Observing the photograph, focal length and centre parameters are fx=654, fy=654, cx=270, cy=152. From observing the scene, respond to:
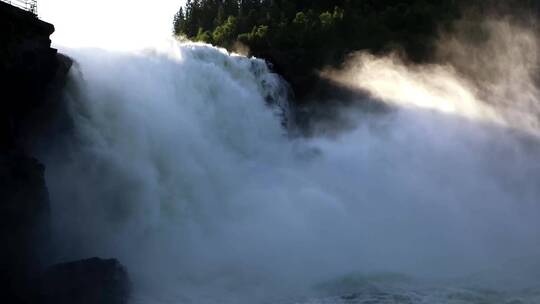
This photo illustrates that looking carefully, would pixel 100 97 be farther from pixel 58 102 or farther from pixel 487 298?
pixel 487 298

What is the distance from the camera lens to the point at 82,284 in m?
14.0

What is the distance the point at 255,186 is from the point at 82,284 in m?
9.39

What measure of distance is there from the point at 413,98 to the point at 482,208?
30.8ft

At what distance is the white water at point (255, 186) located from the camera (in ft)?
56.6

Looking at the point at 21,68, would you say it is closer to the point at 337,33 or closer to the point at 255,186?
the point at 255,186

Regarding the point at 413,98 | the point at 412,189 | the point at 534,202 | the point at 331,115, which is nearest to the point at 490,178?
the point at 534,202

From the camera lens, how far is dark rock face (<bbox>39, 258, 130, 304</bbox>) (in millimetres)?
13805

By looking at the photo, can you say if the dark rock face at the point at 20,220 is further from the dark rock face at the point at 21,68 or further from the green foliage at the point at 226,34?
the green foliage at the point at 226,34

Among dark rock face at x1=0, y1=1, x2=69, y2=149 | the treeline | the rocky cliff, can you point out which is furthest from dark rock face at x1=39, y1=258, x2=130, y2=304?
the treeline

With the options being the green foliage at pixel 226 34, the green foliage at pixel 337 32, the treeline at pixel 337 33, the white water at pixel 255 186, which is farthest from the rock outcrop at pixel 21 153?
the green foliage at pixel 226 34

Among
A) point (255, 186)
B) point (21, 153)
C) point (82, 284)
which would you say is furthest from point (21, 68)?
point (255, 186)

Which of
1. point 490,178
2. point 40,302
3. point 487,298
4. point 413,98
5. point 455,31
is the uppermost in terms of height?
point 455,31

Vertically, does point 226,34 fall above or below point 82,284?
above

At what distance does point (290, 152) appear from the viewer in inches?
1060
